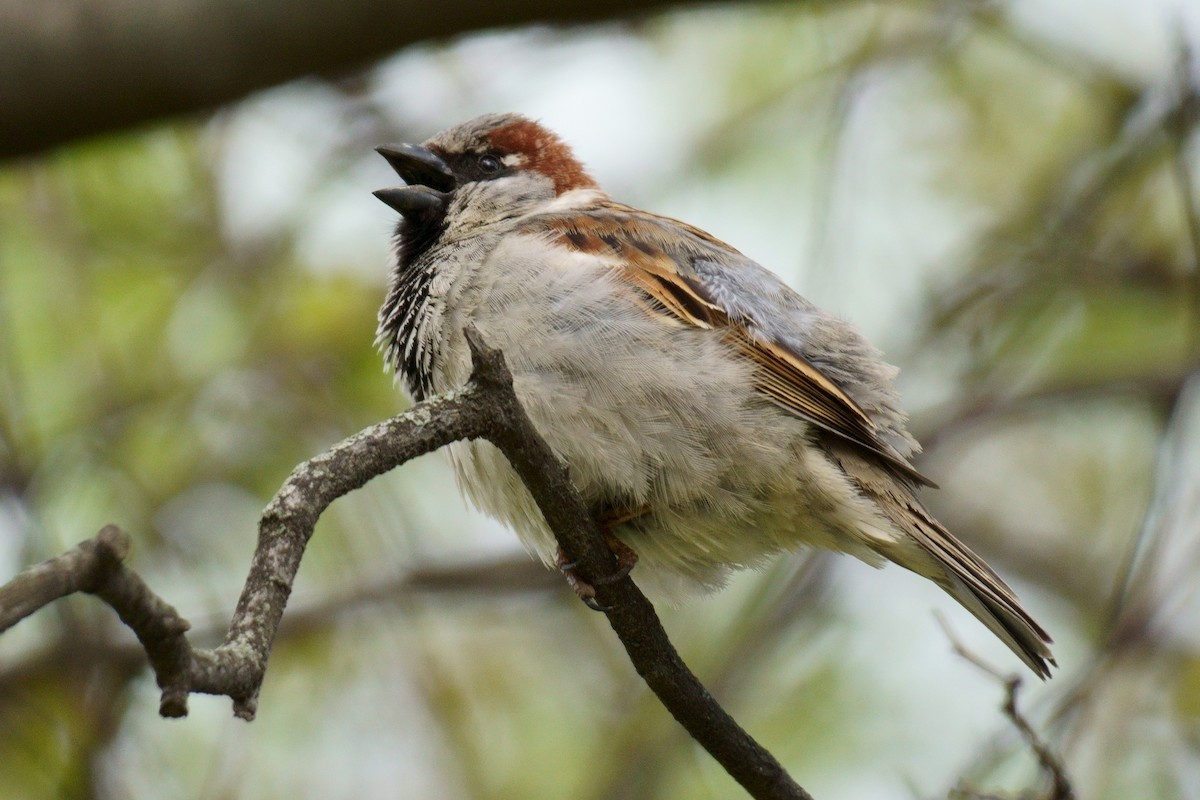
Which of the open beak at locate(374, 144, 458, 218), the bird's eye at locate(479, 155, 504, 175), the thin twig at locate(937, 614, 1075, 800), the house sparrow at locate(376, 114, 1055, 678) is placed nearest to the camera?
the thin twig at locate(937, 614, 1075, 800)

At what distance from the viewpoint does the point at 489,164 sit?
417cm

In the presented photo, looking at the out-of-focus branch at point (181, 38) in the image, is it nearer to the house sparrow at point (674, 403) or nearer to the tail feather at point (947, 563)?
the house sparrow at point (674, 403)

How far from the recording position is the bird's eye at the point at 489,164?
416cm

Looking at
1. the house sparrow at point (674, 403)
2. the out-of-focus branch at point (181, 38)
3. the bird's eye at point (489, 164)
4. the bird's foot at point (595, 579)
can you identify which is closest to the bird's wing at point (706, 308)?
the house sparrow at point (674, 403)

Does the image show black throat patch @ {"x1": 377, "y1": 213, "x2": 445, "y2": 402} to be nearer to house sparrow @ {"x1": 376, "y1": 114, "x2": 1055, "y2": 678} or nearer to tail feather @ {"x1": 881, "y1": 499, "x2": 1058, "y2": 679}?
house sparrow @ {"x1": 376, "y1": 114, "x2": 1055, "y2": 678}

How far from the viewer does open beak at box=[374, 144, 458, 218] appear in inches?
153

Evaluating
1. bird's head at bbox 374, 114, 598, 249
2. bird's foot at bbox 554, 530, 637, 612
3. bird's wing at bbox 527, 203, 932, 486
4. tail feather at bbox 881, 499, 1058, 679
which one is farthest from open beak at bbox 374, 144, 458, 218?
tail feather at bbox 881, 499, 1058, 679

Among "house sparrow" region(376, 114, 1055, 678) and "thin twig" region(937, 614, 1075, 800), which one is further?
"house sparrow" region(376, 114, 1055, 678)

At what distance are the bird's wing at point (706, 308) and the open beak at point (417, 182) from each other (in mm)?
410

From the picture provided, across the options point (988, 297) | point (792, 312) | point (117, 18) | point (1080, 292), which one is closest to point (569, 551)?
point (792, 312)

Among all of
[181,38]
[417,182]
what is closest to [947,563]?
[417,182]

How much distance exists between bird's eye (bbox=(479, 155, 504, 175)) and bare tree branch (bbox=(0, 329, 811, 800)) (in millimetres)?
1662

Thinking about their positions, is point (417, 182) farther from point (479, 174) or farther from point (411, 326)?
point (411, 326)

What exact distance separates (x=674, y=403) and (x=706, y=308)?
38 cm
